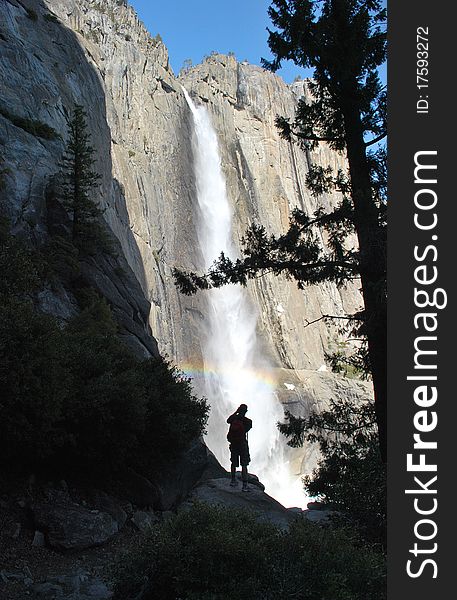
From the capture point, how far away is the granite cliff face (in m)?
21.9

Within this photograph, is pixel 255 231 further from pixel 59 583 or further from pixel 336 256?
pixel 59 583

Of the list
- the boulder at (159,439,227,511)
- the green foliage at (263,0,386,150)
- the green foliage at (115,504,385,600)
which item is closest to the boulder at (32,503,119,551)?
the boulder at (159,439,227,511)

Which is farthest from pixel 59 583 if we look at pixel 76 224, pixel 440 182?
pixel 76 224

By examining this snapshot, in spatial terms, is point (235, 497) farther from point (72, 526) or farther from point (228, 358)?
point (228, 358)

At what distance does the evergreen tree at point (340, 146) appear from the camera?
8.54 meters

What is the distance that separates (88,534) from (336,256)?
5.85m

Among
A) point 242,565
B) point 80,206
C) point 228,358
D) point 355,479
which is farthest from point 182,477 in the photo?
point 228,358

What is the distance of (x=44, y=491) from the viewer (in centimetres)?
790

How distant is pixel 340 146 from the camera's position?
10.1m

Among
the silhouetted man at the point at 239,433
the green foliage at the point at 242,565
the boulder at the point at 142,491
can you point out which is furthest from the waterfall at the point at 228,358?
the green foliage at the point at 242,565

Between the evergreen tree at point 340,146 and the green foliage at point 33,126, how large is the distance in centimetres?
1422

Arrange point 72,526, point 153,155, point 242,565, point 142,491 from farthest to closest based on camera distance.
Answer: point 153,155, point 142,491, point 72,526, point 242,565

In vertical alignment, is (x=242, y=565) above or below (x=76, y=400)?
below

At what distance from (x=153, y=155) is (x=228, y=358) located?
20270 mm
